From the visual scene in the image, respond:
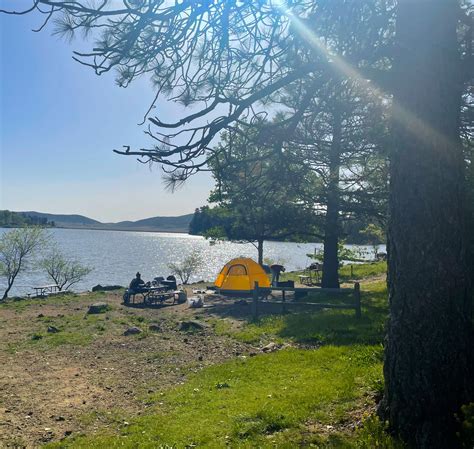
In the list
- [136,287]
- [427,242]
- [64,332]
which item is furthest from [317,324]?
[136,287]

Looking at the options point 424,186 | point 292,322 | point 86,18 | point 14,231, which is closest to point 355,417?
point 424,186

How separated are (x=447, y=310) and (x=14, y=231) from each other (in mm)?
33097

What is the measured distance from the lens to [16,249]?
31.6m

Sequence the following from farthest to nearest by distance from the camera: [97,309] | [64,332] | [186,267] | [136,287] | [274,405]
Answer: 1. [186,267]
2. [136,287]
3. [97,309]
4. [64,332]
5. [274,405]

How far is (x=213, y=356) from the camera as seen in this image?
418 inches

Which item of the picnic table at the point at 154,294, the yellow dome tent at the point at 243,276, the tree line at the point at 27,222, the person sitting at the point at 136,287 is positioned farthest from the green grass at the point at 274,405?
the tree line at the point at 27,222

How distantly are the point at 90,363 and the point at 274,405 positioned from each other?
19.6 ft

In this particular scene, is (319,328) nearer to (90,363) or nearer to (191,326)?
(191,326)

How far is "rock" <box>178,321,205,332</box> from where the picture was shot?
14.0m

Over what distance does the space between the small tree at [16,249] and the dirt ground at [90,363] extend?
593 inches

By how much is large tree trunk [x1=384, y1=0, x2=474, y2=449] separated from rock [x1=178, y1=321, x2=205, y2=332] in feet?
33.2

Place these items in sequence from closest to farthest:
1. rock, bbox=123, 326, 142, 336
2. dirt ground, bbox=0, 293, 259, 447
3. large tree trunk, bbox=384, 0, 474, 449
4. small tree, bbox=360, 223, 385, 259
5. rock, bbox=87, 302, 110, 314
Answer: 1. large tree trunk, bbox=384, 0, 474, 449
2. dirt ground, bbox=0, 293, 259, 447
3. rock, bbox=123, 326, 142, 336
4. rock, bbox=87, 302, 110, 314
5. small tree, bbox=360, 223, 385, 259

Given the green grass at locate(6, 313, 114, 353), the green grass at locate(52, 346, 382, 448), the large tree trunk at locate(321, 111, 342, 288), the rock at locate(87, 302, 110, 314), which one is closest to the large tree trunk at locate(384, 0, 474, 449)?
the green grass at locate(52, 346, 382, 448)

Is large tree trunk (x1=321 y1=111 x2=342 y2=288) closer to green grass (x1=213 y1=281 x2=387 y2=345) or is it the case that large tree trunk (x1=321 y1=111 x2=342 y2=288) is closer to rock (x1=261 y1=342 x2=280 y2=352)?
green grass (x1=213 y1=281 x2=387 y2=345)
